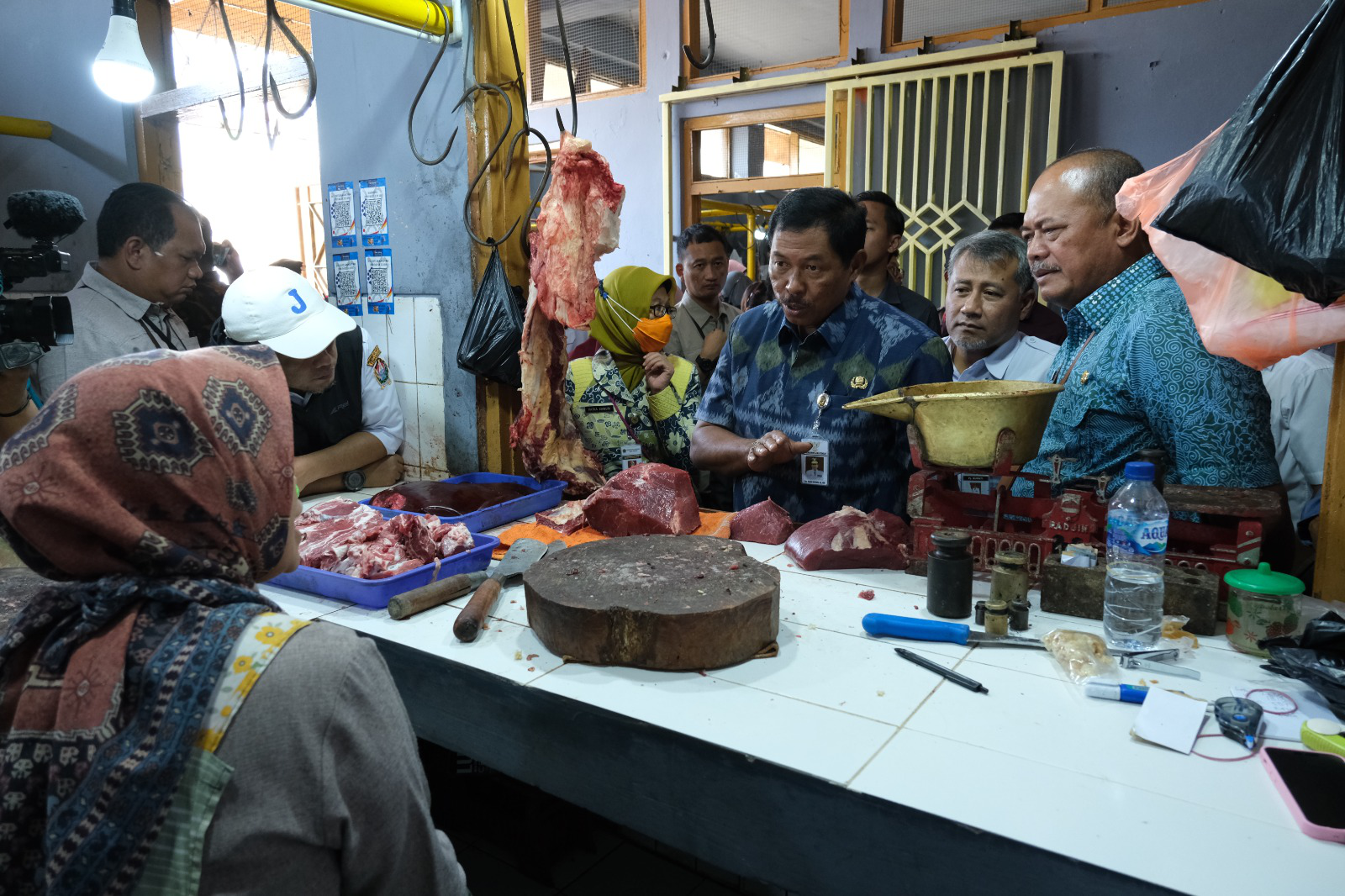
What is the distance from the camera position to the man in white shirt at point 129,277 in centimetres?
324

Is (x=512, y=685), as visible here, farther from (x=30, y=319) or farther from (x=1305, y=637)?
(x=30, y=319)

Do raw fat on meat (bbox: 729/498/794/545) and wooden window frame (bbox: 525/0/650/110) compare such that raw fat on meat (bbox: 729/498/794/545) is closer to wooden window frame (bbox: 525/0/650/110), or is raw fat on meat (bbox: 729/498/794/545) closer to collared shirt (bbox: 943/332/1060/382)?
collared shirt (bbox: 943/332/1060/382)

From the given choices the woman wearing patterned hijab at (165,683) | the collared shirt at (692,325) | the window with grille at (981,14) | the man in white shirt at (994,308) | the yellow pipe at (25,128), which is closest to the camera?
the woman wearing patterned hijab at (165,683)

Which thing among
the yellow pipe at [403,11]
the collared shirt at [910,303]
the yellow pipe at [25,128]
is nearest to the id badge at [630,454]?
the collared shirt at [910,303]

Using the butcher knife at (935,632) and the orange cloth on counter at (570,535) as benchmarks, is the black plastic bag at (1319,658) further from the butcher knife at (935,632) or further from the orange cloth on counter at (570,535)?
the orange cloth on counter at (570,535)

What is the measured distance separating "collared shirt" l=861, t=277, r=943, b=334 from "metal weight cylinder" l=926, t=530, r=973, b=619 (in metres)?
2.39

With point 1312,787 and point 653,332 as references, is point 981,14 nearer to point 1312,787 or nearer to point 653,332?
point 653,332

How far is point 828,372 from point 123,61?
3129 mm

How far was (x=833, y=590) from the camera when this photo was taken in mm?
2180

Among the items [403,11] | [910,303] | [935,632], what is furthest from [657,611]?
[910,303]

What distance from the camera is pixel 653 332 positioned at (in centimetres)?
392

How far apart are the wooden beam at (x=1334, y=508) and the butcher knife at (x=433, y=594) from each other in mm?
2093

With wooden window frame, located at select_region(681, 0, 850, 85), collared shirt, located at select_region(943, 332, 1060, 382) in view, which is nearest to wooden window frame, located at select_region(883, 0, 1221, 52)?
wooden window frame, located at select_region(681, 0, 850, 85)

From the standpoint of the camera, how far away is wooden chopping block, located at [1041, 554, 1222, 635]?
183 cm
